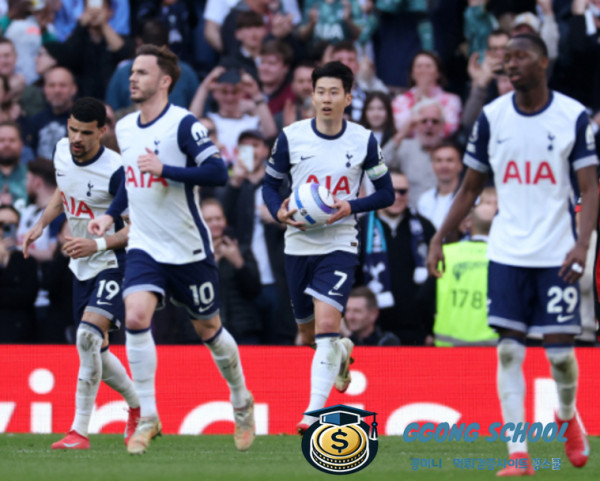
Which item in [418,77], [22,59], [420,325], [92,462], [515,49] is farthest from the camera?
[22,59]

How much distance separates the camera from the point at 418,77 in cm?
1477

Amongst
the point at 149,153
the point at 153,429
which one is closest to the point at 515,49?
the point at 149,153

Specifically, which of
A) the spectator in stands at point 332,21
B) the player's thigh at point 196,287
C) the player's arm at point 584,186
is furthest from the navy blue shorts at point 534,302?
the spectator in stands at point 332,21

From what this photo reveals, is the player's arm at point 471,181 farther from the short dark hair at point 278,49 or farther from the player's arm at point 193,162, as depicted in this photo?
the short dark hair at point 278,49

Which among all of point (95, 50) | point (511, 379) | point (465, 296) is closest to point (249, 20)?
point (95, 50)

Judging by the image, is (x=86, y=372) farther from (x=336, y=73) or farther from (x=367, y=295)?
(x=367, y=295)

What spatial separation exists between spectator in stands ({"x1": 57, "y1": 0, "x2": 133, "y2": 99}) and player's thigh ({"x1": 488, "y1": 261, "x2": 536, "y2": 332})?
30.7ft

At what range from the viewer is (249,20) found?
606 inches

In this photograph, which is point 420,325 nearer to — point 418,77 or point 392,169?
point 392,169

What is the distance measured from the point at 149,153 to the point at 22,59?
8317 millimetres

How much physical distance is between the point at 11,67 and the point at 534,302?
388 inches

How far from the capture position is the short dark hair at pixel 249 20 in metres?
15.4

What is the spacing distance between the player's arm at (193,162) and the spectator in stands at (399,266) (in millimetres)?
4057

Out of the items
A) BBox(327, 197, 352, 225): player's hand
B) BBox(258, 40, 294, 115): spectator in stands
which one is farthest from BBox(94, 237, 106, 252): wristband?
BBox(258, 40, 294, 115): spectator in stands
